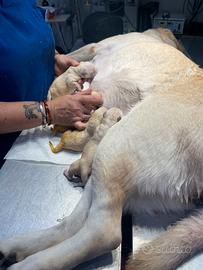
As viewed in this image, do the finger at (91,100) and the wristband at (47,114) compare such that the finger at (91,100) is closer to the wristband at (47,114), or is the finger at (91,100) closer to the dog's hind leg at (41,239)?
the wristband at (47,114)

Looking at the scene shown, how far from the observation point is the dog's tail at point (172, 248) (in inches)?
30.6

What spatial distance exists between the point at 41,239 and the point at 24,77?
0.62 meters

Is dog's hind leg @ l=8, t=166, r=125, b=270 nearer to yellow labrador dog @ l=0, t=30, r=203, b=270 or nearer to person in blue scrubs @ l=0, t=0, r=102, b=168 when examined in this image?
yellow labrador dog @ l=0, t=30, r=203, b=270

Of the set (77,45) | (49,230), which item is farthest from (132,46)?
(77,45)

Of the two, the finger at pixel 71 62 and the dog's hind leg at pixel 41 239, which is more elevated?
the finger at pixel 71 62

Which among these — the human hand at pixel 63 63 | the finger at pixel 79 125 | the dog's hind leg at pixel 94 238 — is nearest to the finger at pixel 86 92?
the finger at pixel 79 125

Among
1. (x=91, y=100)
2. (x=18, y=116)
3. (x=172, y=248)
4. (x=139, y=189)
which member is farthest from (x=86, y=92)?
(x=172, y=248)

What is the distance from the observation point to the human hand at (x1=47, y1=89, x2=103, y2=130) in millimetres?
1164

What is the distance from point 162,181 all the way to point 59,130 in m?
0.53

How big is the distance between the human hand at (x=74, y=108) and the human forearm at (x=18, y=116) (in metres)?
0.06

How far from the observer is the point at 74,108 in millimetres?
1172

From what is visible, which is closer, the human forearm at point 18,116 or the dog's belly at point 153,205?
the dog's belly at point 153,205

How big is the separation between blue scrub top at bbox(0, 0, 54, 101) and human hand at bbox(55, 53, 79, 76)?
0.11 m

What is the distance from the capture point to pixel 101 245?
31.6 inches
